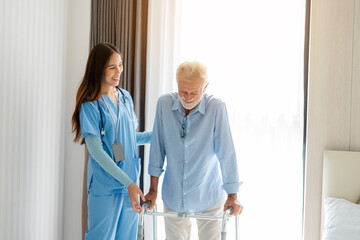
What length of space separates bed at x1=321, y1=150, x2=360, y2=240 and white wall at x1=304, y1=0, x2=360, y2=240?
0.28 feet

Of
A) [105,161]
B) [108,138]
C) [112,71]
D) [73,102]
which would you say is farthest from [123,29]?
[105,161]

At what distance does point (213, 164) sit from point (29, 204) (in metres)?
1.24

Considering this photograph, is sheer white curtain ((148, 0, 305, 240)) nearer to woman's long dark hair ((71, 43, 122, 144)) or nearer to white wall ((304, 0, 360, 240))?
white wall ((304, 0, 360, 240))

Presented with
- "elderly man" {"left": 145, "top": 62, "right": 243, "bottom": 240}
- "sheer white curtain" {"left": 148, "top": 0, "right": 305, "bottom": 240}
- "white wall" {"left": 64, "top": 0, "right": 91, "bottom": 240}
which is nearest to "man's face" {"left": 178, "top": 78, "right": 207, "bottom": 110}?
"elderly man" {"left": 145, "top": 62, "right": 243, "bottom": 240}

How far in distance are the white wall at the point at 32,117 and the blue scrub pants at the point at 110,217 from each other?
1.72 feet

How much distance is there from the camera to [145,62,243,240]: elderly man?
6.08 ft

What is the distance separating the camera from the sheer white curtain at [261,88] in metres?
2.69

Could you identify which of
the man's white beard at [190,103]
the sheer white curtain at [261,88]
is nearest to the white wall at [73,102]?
the sheer white curtain at [261,88]

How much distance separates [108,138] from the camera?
1.98m

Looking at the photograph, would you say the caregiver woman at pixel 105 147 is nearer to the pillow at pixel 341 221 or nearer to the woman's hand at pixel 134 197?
the woman's hand at pixel 134 197

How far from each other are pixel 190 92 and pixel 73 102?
1420 mm

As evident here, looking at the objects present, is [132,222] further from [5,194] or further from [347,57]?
[347,57]

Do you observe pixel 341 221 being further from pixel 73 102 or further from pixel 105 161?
pixel 73 102

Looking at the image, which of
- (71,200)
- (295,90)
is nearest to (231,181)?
(295,90)
